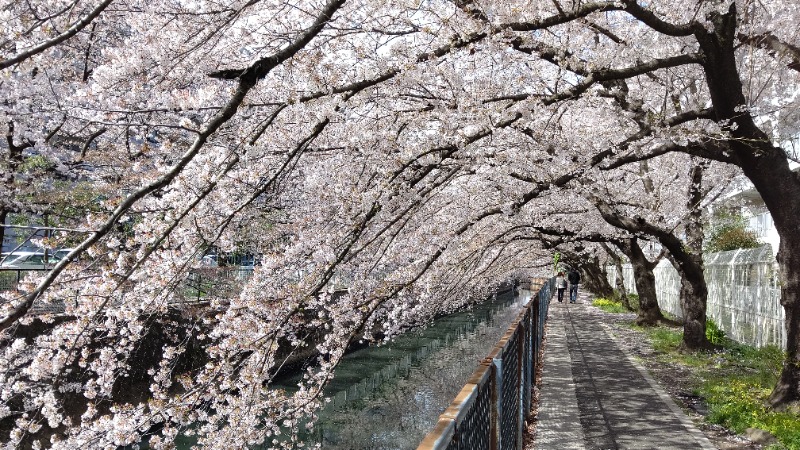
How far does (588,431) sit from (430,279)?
143 inches

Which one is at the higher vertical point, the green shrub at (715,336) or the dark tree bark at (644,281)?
the dark tree bark at (644,281)

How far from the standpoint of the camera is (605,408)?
8.37m

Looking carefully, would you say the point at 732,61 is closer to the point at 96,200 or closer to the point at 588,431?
the point at 588,431

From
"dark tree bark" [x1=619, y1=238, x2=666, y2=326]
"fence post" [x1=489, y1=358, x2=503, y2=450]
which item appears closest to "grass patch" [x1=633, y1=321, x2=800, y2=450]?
"dark tree bark" [x1=619, y1=238, x2=666, y2=326]

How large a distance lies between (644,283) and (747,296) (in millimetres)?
5065

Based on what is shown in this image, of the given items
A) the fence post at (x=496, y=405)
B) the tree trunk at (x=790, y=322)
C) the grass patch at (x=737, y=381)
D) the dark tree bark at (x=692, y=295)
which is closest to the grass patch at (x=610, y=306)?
the grass patch at (x=737, y=381)

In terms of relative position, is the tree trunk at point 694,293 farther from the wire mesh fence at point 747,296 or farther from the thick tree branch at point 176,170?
the thick tree branch at point 176,170

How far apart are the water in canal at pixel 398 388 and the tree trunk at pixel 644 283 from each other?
5.09 metres

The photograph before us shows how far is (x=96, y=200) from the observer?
1006 centimetres

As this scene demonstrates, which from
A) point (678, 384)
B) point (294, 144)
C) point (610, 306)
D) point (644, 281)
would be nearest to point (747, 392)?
point (678, 384)

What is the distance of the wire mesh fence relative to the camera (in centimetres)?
1176

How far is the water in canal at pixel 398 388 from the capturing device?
11.3 meters

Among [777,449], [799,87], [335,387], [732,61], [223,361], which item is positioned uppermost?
[799,87]

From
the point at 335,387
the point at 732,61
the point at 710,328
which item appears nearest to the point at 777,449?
the point at 732,61
